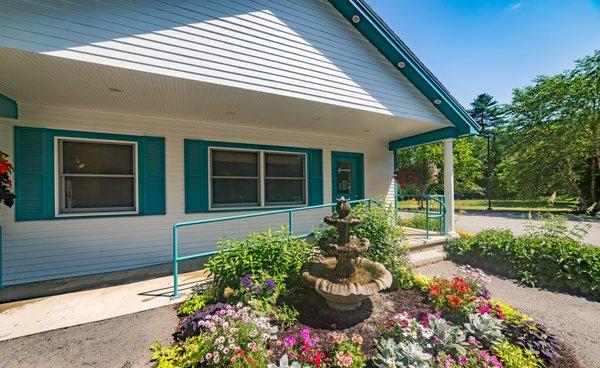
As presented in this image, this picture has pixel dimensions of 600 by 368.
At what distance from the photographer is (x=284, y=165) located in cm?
665

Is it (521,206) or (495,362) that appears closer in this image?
(495,362)

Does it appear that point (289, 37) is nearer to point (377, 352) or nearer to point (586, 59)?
point (377, 352)

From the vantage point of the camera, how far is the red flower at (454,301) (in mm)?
3133

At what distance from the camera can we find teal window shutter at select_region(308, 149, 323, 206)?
684 cm

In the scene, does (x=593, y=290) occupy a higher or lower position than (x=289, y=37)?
lower

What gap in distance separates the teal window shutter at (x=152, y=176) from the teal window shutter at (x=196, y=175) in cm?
46

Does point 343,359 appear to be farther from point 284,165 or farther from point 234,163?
point 284,165

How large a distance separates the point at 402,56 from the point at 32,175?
7422 mm

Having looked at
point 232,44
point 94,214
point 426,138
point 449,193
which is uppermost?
point 232,44

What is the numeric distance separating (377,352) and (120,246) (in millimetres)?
4848

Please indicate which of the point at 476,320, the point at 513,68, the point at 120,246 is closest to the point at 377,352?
the point at 476,320

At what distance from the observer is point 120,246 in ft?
15.6

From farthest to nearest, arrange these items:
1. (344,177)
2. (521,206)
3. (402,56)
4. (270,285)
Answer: (521,206)
(344,177)
(402,56)
(270,285)

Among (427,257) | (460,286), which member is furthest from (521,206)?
(460,286)
